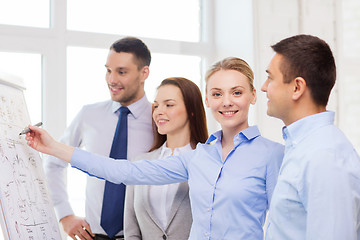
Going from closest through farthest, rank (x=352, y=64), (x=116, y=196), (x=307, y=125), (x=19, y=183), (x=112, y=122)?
(x=307, y=125)
(x=19, y=183)
(x=116, y=196)
(x=112, y=122)
(x=352, y=64)

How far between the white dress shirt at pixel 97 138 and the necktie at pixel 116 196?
0.11 feet

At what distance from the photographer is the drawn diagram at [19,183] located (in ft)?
4.64

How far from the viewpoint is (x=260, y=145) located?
5.58 ft

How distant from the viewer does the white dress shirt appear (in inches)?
86.0

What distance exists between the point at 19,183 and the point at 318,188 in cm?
97

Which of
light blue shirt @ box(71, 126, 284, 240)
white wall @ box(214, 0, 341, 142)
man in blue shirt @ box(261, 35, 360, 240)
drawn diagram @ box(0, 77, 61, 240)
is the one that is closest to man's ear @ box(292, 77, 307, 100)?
man in blue shirt @ box(261, 35, 360, 240)

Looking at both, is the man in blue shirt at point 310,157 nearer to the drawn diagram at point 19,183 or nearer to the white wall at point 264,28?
the drawn diagram at point 19,183

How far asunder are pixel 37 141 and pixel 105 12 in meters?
1.63

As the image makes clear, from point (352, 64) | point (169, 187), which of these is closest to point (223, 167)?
point (169, 187)

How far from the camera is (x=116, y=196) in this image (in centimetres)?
214

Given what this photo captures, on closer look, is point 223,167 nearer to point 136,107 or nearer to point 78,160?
point 78,160

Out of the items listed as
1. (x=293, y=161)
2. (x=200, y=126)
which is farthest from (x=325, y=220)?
(x=200, y=126)

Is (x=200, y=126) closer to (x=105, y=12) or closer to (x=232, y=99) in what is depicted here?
(x=232, y=99)

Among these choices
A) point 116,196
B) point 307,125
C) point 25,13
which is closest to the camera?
point 307,125
